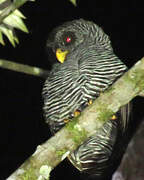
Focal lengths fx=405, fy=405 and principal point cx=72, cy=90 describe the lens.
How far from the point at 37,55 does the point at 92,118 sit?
4427mm

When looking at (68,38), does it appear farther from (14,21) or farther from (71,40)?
(14,21)

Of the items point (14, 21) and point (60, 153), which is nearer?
point (14, 21)

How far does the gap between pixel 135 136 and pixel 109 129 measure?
2.01 metres

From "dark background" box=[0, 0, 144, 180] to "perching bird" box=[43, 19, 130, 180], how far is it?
106 inches

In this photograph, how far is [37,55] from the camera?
635cm

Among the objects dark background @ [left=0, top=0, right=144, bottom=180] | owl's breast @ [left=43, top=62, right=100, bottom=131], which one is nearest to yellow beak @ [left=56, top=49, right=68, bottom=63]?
owl's breast @ [left=43, top=62, right=100, bottom=131]

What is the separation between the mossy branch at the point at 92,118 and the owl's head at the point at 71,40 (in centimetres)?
131

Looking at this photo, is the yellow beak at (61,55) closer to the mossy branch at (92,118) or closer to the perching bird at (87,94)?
the perching bird at (87,94)

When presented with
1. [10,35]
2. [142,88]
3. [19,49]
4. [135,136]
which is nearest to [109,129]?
[142,88]

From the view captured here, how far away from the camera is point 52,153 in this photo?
6.29 feet

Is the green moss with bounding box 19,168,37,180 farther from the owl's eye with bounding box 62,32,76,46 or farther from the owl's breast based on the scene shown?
the owl's eye with bounding box 62,32,76,46

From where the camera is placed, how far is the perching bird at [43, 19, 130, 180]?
2.99m

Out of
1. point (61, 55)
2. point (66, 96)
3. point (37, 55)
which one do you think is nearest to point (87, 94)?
point (66, 96)

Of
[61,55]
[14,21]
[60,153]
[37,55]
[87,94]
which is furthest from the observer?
[37,55]
